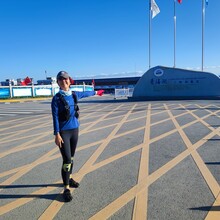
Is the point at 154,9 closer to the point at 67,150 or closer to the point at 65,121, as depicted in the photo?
the point at 65,121

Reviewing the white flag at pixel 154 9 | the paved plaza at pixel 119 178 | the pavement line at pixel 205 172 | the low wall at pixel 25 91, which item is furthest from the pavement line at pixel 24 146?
the low wall at pixel 25 91

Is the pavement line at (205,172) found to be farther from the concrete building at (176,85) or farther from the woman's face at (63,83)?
the concrete building at (176,85)

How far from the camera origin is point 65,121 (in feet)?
11.9

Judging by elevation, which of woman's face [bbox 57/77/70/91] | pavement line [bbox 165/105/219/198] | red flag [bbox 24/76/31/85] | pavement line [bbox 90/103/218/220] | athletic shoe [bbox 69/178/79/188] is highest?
red flag [bbox 24/76/31/85]

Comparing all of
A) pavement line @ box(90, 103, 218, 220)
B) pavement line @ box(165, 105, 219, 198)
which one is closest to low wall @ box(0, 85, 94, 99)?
pavement line @ box(165, 105, 219, 198)

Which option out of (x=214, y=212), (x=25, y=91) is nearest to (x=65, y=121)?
(x=214, y=212)

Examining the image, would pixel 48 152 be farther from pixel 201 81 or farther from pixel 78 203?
pixel 201 81

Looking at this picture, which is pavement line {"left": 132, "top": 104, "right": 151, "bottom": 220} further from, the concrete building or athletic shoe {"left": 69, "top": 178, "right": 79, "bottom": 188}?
the concrete building

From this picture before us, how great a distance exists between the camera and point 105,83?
7125 centimetres

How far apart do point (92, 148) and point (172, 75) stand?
21.0 meters

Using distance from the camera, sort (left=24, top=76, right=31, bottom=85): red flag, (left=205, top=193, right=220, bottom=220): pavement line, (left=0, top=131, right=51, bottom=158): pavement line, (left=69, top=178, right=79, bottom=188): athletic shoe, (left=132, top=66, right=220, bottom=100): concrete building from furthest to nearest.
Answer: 1. (left=24, top=76, right=31, bottom=85): red flag
2. (left=132, top=66, right=220, bottom=100): concrete building
3. (left=0, top=131, right=51, bottom=158): pavement line
4. (left=69, top=178, right=79, bottom=188): athletic shoe
5. (left=205, top=193, right=220, bottom=220): pavement line

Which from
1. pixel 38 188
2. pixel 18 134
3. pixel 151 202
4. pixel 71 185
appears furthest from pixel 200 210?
pixel 18 134

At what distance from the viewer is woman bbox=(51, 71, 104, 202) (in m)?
3.50

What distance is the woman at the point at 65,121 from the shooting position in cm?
350
